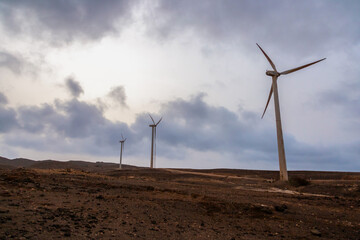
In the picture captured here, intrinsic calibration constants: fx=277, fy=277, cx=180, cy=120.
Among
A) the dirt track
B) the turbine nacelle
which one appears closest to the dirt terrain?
the dirt track

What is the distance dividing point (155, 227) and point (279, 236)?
4201mm

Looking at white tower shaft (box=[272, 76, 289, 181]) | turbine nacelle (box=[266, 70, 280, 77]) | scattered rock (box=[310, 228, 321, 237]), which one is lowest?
scattered rock (box=[310, 228, 321, 237])

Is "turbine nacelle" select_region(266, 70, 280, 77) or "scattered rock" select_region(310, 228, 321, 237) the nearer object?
"scattered rock" select_region(310, 228, 321, 237)

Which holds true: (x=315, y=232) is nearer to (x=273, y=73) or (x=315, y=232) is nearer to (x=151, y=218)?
(x=151, y=218)

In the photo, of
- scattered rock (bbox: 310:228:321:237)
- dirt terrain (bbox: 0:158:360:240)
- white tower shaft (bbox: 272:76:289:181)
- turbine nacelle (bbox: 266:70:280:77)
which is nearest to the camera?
dirt terrain (bbox: 0:158:360:240)

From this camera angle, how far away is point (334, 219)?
12.3 m

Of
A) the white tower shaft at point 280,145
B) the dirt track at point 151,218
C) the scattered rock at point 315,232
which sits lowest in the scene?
the scattered rock at point 315,232

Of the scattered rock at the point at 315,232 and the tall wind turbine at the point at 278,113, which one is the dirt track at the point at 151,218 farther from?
the tall wind turbine at the point at 278,113

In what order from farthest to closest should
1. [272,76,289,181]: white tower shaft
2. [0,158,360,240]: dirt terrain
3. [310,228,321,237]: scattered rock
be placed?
1. [272,76,289,181]: white tower shaft
2. [310,228,321,237]: scattered rock
3. [0,158,360,240]: dirt terrain

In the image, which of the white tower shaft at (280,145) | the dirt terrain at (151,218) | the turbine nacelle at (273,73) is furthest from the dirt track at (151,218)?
the turbine nacelle at (273,73)

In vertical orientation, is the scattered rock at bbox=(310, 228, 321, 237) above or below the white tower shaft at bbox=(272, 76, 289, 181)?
below

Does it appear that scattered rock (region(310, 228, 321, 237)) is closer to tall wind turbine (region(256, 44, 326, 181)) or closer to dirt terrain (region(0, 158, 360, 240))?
dirt terrain (region(0, 158, 360, 240))

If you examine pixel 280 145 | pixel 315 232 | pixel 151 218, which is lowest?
pixel 315 232

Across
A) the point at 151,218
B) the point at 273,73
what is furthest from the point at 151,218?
the point at 273,73
